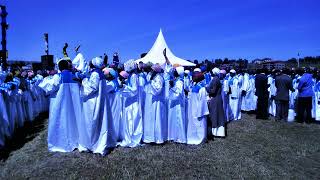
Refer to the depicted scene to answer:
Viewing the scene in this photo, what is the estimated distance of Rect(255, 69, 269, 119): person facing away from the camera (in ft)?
45.5

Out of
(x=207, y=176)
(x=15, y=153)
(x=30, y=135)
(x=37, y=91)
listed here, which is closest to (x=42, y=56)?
(x=37, y=91)

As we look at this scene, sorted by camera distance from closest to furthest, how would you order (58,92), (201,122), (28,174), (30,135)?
(28,174) → (58,92) → (201,122) → (30,135)

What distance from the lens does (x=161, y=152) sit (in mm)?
8188

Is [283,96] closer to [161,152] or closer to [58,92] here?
[161,152]

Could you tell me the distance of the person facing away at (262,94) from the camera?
13883 mm

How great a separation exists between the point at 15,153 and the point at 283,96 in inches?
388

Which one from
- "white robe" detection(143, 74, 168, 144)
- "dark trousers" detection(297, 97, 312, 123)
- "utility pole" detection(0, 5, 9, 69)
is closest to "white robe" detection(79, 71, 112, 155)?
"white robe" detection(143, 74, 168, 144)

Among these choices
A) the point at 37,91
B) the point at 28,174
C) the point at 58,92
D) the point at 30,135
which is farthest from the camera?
the point at 37,91

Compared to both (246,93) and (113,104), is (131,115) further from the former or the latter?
(246,93)

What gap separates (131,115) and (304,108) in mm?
7831

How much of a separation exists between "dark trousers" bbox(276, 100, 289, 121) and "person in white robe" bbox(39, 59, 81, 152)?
28.1 ft

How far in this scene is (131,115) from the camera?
8820 mm

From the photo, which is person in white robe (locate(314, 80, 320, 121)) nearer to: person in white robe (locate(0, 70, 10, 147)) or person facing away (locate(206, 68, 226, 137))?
person facing away (locate(206, 68, 226, 137))

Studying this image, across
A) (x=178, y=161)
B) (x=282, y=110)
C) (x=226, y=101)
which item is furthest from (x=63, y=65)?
(x=282, y=110)
